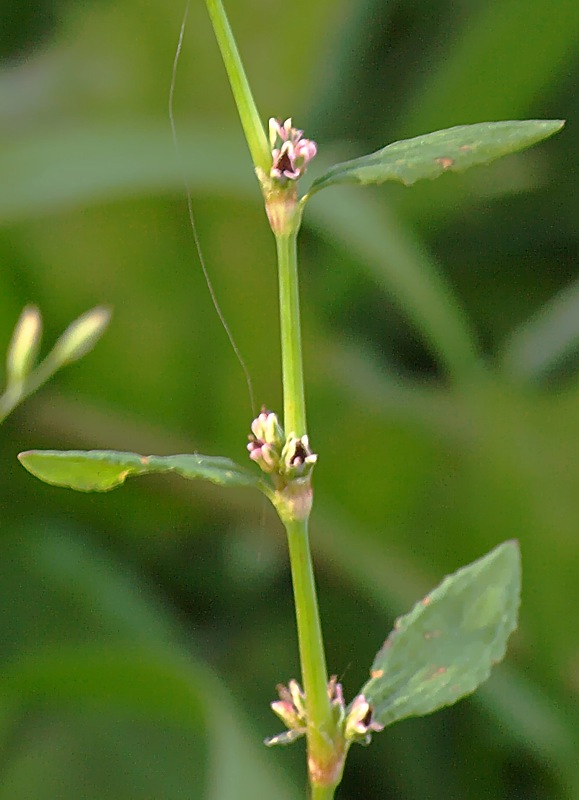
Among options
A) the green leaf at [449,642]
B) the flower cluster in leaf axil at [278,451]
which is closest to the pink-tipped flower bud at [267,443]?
the flower cluster in leaf axil at [278,451]

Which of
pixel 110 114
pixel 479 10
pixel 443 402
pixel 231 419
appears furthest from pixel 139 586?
pixel 479 10

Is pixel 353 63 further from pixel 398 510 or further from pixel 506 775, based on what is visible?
pixel 506 775

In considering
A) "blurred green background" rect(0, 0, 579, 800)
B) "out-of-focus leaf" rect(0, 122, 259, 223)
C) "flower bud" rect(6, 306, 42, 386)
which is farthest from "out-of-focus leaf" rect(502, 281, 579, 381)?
"flower bud" rect(6, 306, 42, 386)

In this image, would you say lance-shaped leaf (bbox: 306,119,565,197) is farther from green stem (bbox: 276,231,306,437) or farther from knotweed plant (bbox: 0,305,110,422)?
knotweed plant (bbox: 0,305,110,422)

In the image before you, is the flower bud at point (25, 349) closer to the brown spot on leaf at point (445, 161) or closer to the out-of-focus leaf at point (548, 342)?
the brown spot on leaf at point (445, 161)

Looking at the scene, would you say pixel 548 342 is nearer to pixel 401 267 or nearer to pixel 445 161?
pixel 401 267
